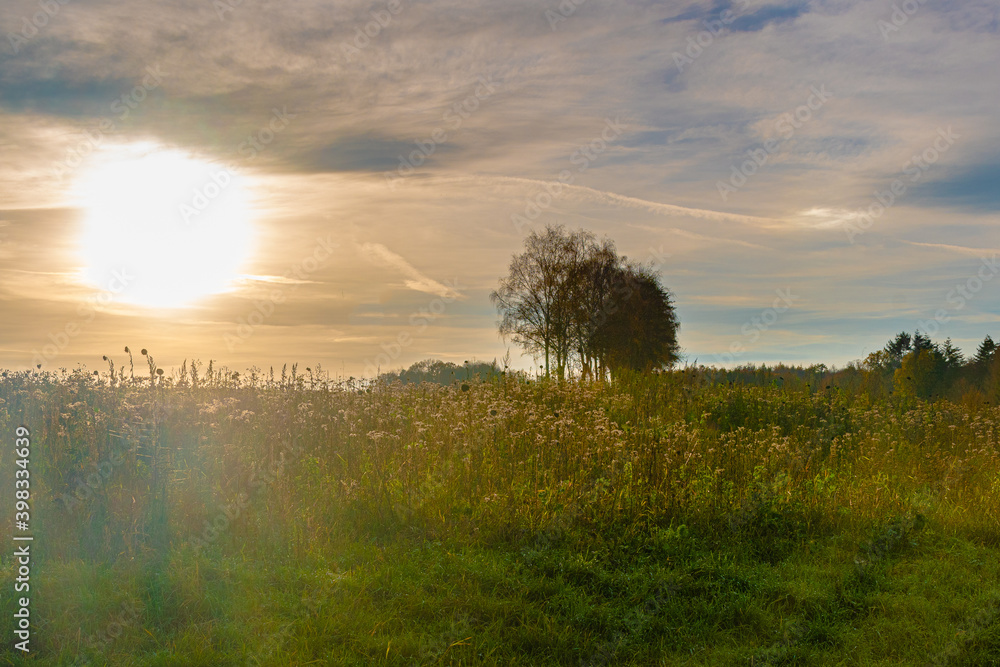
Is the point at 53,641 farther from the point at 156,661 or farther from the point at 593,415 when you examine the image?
the point at 593,415

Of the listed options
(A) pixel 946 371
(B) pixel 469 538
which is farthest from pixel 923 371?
(B) pixel 469 538

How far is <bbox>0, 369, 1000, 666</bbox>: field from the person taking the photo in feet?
17.1

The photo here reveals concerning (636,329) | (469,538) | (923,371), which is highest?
(636,329)

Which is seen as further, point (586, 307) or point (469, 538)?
point (586, 307)

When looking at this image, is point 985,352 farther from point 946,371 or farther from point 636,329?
point 636,329

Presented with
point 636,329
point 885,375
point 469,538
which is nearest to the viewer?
point 469,538

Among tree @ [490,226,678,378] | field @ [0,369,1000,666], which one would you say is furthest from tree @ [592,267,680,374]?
field @ [0,369,1000,666]

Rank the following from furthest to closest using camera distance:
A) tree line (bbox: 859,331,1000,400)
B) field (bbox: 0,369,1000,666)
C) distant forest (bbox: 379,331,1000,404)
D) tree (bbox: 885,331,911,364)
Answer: tree (bbox: 885,331,911,364) < tree line (bbox: 859,331,1000,400) < distant forest (bbox: 379,331,1000,404) < field (bbox: 0,369,1000,666)

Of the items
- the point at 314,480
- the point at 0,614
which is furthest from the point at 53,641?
the point at 314,480

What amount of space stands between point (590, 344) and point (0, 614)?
94.1 ft

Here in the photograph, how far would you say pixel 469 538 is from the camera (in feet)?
22.3

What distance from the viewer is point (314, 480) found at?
27.7 feet

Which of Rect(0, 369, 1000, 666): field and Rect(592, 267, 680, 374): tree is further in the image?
Rect(592, 267, 680, 374): tree

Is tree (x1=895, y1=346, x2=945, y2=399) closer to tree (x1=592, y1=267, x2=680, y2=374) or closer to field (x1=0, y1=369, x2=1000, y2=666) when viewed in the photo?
tree (x1=592, y1=267, x2=680, y2=374)
